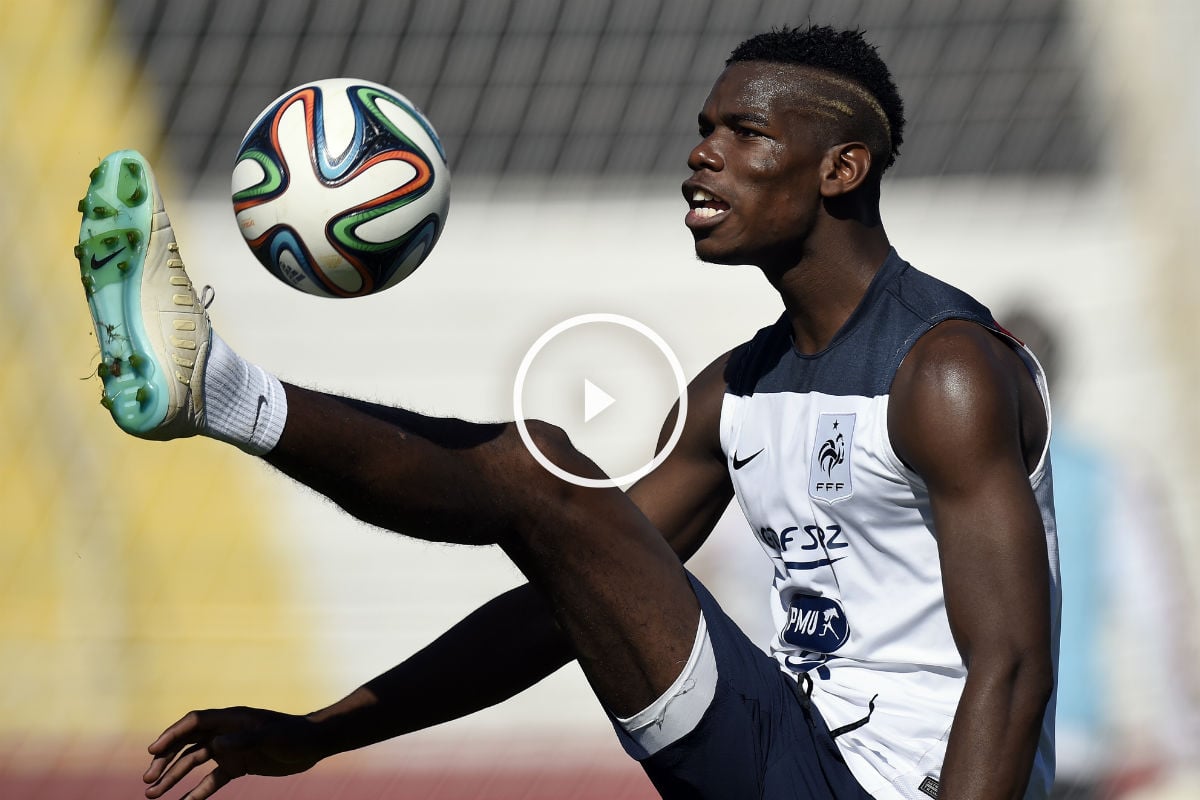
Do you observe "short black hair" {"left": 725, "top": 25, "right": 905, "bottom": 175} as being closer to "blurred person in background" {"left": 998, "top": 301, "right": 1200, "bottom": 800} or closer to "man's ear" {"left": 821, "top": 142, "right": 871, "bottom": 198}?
"man's ear" {"left": 821, "top": 142, "right": 871, "bottom": 198}

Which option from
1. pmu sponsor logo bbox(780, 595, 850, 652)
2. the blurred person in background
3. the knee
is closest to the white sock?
the knee

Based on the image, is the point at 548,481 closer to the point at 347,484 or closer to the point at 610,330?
the point at 347,484

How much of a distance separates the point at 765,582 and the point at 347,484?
3.29 metres

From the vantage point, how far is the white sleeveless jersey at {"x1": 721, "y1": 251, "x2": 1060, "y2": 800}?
2.64 m

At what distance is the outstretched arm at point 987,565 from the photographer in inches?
90.8

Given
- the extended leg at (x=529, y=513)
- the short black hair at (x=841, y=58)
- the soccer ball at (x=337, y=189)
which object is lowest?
the extended leg at (x=529, y=513)

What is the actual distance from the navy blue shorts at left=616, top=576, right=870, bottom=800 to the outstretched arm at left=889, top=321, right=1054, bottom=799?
1.34ft

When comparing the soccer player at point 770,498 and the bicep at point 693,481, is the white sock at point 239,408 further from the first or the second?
the bicep at point 693,481

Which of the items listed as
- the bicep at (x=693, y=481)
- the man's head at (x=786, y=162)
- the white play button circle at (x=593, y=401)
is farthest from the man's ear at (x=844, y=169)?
the white play button circle at (x=593, y=401)

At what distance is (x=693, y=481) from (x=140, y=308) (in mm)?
1278

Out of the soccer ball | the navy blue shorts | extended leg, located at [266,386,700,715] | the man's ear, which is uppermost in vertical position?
the man's ear

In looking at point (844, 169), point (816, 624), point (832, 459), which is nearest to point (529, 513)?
point (832, 459)

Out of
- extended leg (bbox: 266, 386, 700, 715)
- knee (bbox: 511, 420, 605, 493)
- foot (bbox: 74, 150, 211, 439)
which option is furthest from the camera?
knee (bbox: 511, 420, 605, 493)

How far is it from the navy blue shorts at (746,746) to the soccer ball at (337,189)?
2.67ft
